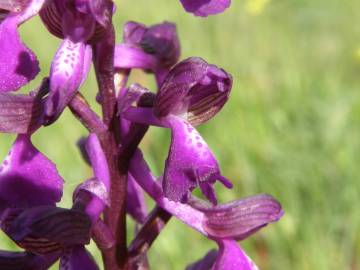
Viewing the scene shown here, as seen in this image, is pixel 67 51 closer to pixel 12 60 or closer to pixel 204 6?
pixel 12 60

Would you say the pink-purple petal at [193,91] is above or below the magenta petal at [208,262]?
above

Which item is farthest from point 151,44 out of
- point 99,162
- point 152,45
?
point 99,162

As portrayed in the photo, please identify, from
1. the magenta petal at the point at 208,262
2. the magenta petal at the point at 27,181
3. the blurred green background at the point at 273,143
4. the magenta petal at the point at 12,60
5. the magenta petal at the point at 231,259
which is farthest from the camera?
the blurred green background at the point at 273,143

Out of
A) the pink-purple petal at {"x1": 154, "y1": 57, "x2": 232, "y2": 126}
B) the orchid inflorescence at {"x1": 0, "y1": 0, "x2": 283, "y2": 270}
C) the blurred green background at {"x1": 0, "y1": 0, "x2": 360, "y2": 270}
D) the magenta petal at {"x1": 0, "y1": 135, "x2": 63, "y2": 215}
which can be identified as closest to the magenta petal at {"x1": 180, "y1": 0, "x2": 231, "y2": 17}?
the orchid inflorescence at {"x1": 0, "y1": 0, "x2": 283, "y2": 270}

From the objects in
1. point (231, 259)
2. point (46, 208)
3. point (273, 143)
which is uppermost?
point (46, 208)

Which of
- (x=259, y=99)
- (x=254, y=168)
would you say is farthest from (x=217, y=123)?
(x=254, y=168)

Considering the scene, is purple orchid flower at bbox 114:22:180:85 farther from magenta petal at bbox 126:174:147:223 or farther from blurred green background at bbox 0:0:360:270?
blurred green background at bbox 0:0:360:270

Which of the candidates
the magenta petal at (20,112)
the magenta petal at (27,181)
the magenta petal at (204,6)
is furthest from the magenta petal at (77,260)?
the magenta petal at (204,6)

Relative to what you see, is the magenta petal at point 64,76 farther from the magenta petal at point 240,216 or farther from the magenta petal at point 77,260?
the magenta petal at point 240,216
